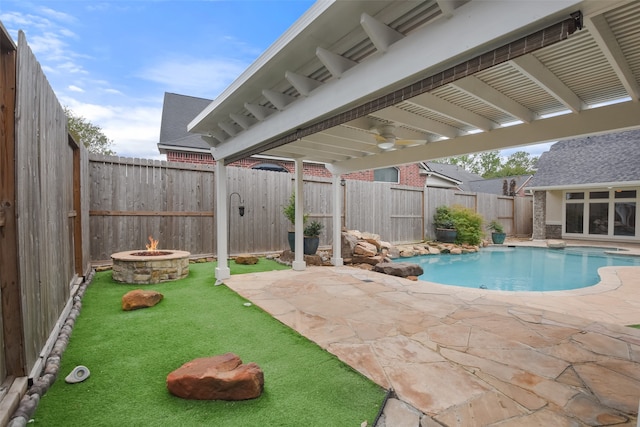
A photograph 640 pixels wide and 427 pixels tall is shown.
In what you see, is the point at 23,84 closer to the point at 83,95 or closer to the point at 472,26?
the point at 472,26

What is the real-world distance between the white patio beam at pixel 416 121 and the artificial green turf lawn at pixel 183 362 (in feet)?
8.60

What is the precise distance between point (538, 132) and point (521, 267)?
6.00 metres

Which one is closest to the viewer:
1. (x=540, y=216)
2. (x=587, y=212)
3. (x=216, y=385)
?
(x=216, y=385)

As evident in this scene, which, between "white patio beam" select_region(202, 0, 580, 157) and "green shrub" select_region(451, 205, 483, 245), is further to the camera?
"green shrub" select_region(451, 205, 483, 245)

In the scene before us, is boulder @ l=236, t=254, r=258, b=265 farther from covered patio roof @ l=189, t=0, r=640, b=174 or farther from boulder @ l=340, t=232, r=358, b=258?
covered patio roof @ l=189, t=0, r=640, b=174

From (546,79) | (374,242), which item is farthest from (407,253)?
(546,79)

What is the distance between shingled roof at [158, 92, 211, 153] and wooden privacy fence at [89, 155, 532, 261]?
12.1 ft

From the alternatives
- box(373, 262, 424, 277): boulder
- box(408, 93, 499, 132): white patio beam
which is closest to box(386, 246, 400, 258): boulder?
box(373, 262, 424, 277): boulder

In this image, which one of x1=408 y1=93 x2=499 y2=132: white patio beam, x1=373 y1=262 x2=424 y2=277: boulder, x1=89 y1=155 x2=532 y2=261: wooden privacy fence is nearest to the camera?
x1=408 y1=93 x2=499 y2=132: white patio beam

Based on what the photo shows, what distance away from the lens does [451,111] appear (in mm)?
3445

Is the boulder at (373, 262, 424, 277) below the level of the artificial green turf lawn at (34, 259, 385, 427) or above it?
below

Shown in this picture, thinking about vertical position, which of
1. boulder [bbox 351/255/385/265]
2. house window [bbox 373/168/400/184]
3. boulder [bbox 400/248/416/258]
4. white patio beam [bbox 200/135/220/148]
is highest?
house window [bbox 373/168/400/184]

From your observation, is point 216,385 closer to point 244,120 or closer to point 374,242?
point 244,120

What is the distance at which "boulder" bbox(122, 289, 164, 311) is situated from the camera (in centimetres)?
373
